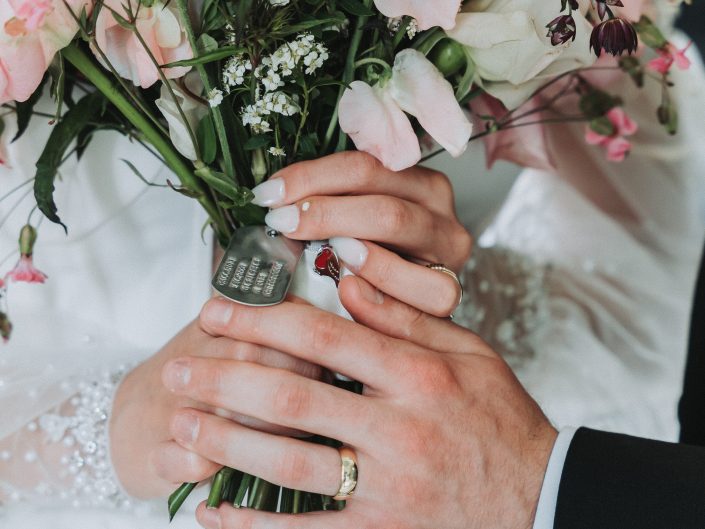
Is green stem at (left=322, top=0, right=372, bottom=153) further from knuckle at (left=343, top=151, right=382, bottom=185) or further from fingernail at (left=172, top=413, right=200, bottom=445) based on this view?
fingernail at (left=172, top=413, right=200, bottom=445)

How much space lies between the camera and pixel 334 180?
2.35 ft

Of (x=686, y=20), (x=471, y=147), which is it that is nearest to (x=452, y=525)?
(x=471, y=147)

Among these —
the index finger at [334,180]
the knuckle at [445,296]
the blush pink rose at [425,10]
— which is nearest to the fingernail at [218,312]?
the index finger at [334,180]

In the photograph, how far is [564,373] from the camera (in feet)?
4.09

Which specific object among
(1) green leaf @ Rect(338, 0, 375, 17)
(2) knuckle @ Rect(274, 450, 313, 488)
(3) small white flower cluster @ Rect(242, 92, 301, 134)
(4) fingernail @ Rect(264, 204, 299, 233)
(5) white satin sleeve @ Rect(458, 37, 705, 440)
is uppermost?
(1) green leaf @ Rect(338, 0, 375, 17)

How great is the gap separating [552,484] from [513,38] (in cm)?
42

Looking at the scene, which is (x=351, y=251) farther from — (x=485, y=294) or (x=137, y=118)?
(x=485, y=294)

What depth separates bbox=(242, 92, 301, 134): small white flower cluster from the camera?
61 centimetres

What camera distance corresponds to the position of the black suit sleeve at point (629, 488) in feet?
2.32

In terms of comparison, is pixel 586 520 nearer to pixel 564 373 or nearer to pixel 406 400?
pixel 406 400

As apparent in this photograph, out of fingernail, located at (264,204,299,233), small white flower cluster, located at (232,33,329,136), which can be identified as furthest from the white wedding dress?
small white flower cluster, located at (232,33,329,136)

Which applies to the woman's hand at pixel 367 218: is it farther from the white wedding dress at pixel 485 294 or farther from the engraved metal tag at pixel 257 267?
the white wedding dress at pixel 485 294

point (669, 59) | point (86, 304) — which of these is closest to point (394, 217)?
point (669, 59)

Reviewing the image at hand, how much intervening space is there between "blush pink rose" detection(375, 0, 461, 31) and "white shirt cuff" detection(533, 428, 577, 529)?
1.39 ft
